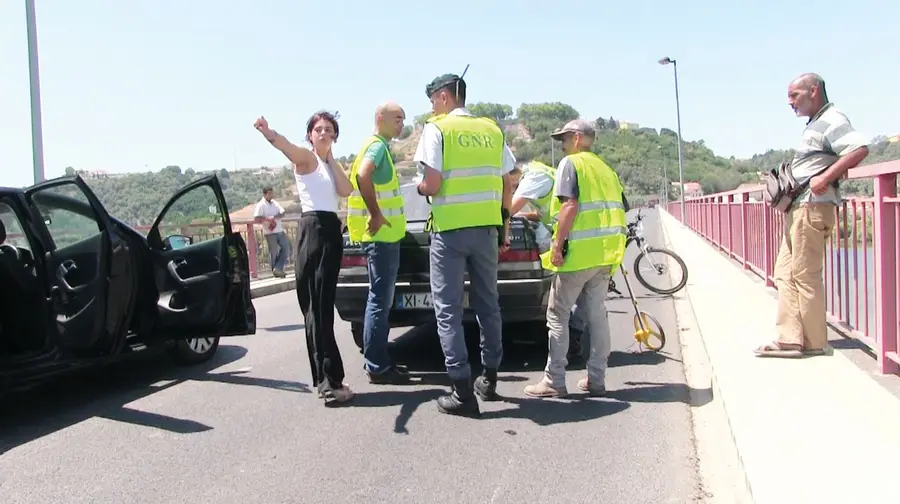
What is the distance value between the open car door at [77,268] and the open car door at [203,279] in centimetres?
58

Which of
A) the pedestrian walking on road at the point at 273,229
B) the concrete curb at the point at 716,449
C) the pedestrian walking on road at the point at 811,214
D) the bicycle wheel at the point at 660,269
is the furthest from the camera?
the pedestrian walking on road at the point at 273,229

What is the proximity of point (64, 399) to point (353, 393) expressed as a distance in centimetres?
219

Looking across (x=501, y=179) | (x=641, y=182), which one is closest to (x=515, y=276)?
(x=501, y=179)

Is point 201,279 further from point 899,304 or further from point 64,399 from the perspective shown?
point 899,304

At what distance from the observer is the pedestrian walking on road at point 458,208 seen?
14.5ft

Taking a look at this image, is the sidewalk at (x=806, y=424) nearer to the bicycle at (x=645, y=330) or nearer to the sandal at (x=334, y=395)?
the bicycle at (x=645, y=330)

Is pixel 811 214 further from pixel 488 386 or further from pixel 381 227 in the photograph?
pixel 381 227

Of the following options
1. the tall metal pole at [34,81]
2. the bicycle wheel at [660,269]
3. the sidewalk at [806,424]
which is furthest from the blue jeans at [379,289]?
the tall metal pole at [34,81]

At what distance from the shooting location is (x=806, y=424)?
3.73 m

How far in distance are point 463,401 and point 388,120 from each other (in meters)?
2.00

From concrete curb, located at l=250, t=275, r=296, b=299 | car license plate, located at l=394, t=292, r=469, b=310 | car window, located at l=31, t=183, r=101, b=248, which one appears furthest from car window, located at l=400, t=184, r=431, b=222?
concrete curb, located at l=250, t=275, r=296, b=299

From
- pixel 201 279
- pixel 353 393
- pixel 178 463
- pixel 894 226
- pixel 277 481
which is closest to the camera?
pixel 277 481

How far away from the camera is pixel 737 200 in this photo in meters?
12.5

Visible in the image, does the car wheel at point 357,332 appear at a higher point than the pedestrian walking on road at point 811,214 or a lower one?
lower
